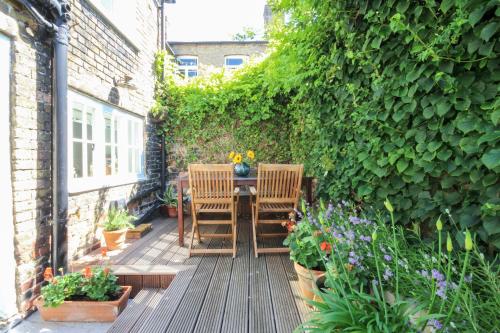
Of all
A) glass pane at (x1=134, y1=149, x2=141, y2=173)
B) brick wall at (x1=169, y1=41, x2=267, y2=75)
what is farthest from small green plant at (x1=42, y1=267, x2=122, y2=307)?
brick wall at (x1=169, y1=41, x2=267, y2=75)

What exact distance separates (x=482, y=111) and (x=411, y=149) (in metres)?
0.36

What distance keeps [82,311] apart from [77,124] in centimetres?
198

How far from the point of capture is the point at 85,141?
10.6ft

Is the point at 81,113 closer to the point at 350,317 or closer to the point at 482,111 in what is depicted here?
the point at 350,317

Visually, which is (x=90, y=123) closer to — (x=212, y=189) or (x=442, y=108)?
(x=212, y=189)

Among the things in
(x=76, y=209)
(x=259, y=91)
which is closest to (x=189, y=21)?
(x=259, y=91)

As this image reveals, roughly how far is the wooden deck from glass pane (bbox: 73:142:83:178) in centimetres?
106

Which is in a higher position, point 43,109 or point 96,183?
point 43,109

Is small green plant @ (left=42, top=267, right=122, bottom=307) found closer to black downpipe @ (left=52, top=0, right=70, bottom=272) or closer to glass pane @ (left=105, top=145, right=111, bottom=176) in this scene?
black downpipe @ (left=52, top=0, right=70, bottom=272)

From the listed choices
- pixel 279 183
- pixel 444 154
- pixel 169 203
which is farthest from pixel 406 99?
pixel 169 203

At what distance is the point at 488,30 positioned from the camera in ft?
3.34

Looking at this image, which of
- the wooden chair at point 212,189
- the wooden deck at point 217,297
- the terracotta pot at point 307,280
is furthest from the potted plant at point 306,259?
the wooden chair at point 212,189

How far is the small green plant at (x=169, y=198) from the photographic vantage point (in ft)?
16.8

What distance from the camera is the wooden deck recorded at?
5.69 ft
